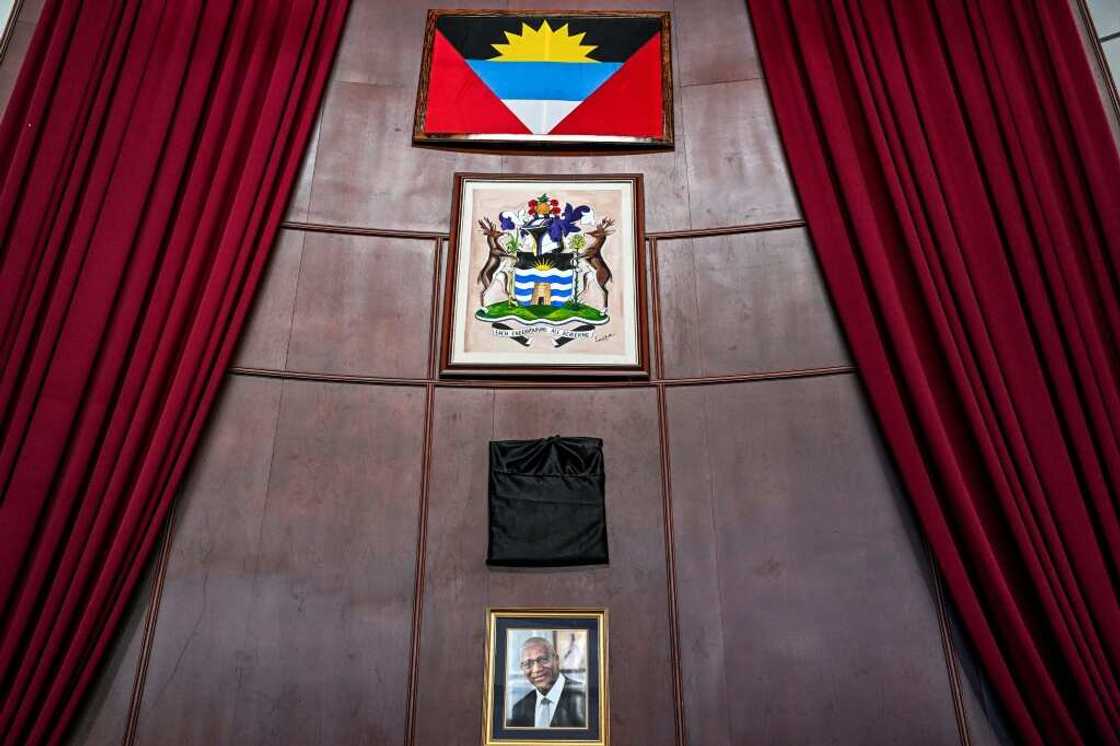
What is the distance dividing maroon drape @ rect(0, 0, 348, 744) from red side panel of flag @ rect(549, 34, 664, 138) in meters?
1.34

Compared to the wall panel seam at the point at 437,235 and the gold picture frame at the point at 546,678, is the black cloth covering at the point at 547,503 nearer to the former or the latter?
the gold picture frame at the point at 546,678

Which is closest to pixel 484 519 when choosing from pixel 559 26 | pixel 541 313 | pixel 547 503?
pixel 547 503

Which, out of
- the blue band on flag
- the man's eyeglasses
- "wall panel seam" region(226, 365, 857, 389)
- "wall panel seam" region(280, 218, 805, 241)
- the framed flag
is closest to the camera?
the man's eyeglasses

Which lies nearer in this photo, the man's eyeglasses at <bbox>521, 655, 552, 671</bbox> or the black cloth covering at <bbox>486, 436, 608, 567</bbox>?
the man's eyeglasses at <bbox>521, 655, 552, 671</bbox>

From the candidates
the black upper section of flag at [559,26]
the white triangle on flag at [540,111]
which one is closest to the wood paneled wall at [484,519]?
the white triangle on flag at [540,111]

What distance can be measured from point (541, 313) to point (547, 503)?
911 millimetres

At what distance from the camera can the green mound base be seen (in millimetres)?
4113

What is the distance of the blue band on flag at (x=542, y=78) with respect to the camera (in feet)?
15.3

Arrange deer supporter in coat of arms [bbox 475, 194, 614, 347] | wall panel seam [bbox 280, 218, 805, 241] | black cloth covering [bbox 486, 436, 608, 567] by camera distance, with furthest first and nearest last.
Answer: wall panel seam [bbox 280, 218, 805, 241]
deer supporter in coat of arms [bbox 475, 194, 614, 347]
black cloth covering [bbox 486, 436, 608, 567]

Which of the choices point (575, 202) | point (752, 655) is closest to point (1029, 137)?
point (575, 202)

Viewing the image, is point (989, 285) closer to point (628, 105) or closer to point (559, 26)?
A: point (628, 105)

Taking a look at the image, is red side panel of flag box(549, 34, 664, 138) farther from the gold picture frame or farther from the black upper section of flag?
the gold picture frame

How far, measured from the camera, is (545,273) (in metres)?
4.22

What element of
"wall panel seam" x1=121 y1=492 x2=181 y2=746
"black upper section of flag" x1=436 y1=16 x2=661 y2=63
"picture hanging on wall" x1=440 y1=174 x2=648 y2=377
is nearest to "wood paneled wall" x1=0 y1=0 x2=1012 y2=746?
"wall panel seam" x1=121 y1=492 x2=181 y2=746
